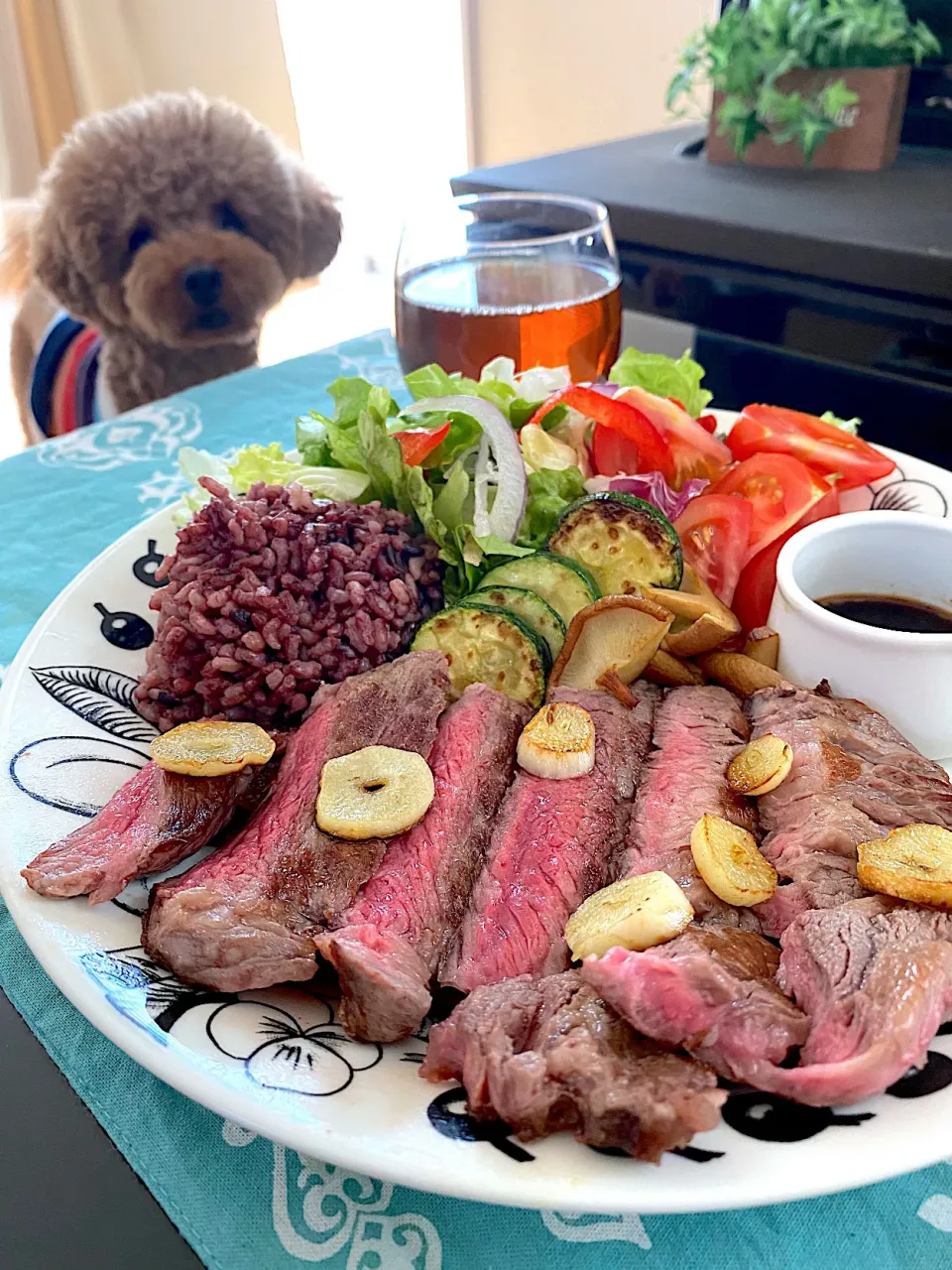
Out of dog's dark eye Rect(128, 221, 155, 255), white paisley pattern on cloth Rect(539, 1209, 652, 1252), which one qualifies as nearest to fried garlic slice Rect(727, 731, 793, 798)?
white paisley pattern on cloth Rect(539, 1209, 652, 1252)

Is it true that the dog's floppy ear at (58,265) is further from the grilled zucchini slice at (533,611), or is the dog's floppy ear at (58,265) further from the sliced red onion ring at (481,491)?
the grilled zucchini slice at (533,611)

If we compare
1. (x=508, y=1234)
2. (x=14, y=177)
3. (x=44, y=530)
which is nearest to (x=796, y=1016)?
(x=508, y=1234)

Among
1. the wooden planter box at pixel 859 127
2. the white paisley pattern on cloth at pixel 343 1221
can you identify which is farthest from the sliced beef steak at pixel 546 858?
the wooden planter box at pixel 859 127

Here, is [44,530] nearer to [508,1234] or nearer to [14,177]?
[508,1234]

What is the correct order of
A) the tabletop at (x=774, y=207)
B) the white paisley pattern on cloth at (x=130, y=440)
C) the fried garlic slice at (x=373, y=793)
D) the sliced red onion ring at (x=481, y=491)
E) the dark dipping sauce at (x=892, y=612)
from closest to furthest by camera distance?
the fried garlic slice at (x=373, y=793) → the dark dipping sauce at (x=892, y=612) → the sliced red onion ring at (x=481, y=491) → the tabletop at (x=774, y=207) → the white paisley pattern on cloth at (x=130, y=440)

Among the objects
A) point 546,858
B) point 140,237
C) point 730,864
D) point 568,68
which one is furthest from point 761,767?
point 568,68

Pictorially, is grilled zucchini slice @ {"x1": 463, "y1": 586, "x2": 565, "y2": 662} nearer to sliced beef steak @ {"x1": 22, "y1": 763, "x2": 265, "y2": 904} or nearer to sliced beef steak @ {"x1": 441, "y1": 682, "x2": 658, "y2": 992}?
sliced beef steak @ {"x1": 441, "y1": 682, "x2": 658, "y2": 992}
